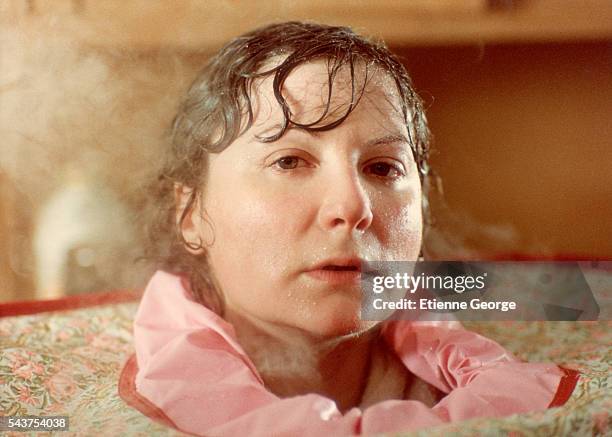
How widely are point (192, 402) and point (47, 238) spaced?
0.45m

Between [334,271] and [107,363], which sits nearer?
[334,271]

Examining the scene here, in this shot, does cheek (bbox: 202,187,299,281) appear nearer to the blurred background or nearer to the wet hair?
the wet hair

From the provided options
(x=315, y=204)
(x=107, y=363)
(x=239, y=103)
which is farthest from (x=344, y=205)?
(x=107, y=363)

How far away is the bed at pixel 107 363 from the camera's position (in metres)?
0.60

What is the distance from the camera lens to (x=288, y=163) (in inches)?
28.2

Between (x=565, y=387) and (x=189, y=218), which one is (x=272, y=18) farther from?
(x=565, y=387)

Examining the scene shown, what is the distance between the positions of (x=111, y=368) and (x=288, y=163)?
363mm

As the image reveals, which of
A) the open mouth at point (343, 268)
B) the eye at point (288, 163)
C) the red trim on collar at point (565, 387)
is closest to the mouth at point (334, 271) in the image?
the open mouth at point (343, 268)

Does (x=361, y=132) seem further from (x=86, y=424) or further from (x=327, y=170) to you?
(x=86, y=424)

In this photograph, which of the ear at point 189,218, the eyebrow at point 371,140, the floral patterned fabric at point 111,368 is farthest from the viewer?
the ear at point 189,218

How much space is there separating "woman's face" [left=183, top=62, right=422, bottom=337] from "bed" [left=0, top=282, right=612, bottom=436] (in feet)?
0.58

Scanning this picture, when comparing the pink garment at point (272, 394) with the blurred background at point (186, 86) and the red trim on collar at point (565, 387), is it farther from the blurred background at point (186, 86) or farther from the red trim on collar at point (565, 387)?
the blurred background at point (186, 86)
